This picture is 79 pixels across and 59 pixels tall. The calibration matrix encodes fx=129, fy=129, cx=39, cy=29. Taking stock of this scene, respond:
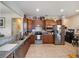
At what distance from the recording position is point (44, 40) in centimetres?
1086

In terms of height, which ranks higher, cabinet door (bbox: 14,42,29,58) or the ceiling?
the ceiling

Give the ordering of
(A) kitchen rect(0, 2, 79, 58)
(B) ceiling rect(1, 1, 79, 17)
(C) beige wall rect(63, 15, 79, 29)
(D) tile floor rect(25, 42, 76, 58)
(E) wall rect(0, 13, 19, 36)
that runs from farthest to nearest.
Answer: (C) beige wall rect(63, 15, 79, 29) → (D) tile floor rect(25, 42, 76, 58) → (E) wall rect(0, 13, 19, 36) → (B) ceiling rect(1, 1, 79, 17) → (A) kitchen rect(0, 2, 79, 58)

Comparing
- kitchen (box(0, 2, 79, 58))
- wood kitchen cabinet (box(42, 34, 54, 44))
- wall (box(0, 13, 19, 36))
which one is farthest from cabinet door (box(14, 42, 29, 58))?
wood kitchen cabinet (box(42, 34, 54, 44))

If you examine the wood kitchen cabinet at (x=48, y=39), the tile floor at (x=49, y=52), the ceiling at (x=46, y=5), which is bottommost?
the tile floor at (x=49, y=52)

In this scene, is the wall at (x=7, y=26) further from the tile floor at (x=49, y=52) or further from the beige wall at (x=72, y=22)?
the beige wall at (x=72, y=22)

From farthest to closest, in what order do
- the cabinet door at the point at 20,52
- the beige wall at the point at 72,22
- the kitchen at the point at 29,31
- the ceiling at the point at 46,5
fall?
the beige wall at the point at 72,22
the ceiling at the point at 46,5
the kitchen at the point at 29,31
the cabinet door at the point at 20,52

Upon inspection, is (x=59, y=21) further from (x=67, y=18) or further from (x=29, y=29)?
(x=29, y=29)

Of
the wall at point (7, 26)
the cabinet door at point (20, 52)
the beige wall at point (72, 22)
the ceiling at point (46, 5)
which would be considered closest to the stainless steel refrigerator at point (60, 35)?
the beige wall at point (72, 22)

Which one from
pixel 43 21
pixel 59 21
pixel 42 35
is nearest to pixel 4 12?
pixel 42 35

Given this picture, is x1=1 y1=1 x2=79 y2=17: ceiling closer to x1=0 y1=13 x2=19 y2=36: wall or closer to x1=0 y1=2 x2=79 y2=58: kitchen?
x1=0 y1=2 x2=79 y2=58: kitchen

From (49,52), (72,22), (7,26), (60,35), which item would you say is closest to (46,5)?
(7,26)

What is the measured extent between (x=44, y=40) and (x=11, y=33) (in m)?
5.11

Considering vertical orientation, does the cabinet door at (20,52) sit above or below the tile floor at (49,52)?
above

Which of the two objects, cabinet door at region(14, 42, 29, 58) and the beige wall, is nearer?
cabinet door at region(14, 42, 29, 58)
